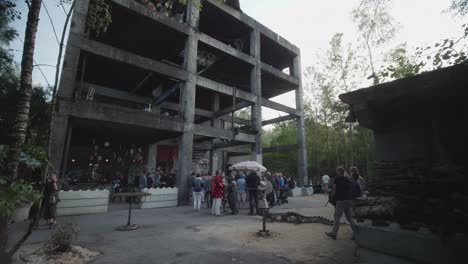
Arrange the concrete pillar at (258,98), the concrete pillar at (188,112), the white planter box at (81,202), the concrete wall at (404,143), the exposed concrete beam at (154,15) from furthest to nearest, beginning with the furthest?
the concrete pillar at (258,98) → the concrete pillar at (188,112) → the exposed concrete beam at (154,15) → the white planter box at (81,202) → the concrete wall at (404,143)

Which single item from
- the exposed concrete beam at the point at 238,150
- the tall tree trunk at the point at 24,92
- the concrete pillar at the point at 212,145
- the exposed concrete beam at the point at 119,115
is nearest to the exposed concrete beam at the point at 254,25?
the concrete pillar at the point at 212,145

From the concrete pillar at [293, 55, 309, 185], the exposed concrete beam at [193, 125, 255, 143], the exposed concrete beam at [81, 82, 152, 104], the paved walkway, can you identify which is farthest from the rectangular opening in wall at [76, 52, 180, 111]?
the concrete pillar at [293, 55, 309, 185]

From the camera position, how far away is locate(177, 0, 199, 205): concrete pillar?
14195mm

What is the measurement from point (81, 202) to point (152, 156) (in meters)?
10.1

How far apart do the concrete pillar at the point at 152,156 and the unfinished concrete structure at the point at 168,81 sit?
0.28ft

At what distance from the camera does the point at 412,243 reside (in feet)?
10.7

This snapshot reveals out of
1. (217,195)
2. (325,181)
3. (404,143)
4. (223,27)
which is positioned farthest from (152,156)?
(404,143)

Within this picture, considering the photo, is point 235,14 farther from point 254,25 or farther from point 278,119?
point 278,119

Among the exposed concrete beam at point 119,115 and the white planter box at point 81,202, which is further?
the exposed concrete beam at point 119,115

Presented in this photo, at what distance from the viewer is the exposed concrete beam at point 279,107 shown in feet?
66.3

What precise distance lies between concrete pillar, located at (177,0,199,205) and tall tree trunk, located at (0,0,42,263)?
10.8 meters

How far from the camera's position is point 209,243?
5.80 metres

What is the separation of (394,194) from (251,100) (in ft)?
52.9

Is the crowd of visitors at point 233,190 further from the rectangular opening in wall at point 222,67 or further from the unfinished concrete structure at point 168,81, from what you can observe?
the rectangular opening in wall at point 222,67
